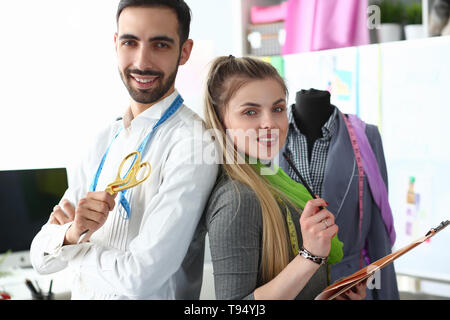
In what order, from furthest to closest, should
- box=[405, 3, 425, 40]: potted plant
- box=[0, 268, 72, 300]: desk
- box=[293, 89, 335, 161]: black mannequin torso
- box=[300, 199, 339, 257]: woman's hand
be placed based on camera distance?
box=[405, 3, 425, 40]: potted plant → box=[0, 268, 72, 300]: desk → box=[293, 89, 335, 161]: black mannequin torso → box=[300, 199, 339, 257]: woman's hand

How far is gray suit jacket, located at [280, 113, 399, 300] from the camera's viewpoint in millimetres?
891

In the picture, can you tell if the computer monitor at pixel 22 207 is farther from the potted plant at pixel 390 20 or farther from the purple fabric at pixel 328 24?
the potted plant at pixel 390 20

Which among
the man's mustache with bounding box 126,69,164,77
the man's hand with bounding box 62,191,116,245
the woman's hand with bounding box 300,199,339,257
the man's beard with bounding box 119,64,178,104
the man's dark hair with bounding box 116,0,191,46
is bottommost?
the woman's hand with bounding box 300,199,339,257

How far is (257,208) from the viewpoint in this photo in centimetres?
57

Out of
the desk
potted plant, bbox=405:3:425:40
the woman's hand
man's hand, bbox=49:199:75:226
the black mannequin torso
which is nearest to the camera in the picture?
the woman's hand

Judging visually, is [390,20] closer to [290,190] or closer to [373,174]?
[373,174]

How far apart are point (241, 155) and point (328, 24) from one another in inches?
27.2

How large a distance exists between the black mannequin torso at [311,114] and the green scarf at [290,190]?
0.23 meters

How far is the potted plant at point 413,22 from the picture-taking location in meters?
1.32

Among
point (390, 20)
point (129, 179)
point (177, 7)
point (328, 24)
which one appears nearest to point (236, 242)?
point (129, 179)

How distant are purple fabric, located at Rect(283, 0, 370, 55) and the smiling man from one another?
24.4 inches

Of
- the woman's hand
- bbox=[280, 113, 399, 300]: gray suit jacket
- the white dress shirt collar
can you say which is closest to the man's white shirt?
the white dress shirt collar

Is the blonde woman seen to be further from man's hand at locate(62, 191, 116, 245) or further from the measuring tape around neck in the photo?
the measuring tape around neck

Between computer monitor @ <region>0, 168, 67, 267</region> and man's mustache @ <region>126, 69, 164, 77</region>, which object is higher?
man's mustache @ <region>126, 69, 164, 77</region>
